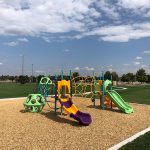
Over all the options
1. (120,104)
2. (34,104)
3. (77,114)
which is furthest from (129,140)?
(120,104)

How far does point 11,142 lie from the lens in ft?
28.1

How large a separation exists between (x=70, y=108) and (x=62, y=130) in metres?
2.41

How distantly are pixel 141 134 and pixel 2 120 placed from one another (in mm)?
5322

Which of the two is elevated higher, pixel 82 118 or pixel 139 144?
pixel 82 118

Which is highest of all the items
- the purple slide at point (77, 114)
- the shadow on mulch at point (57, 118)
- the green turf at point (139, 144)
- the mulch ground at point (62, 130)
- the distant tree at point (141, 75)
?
the distant tree at point (141, 75)

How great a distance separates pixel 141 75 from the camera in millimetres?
103938

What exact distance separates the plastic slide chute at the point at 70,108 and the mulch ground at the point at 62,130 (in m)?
0.26

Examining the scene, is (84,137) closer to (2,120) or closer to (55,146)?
(55,146)

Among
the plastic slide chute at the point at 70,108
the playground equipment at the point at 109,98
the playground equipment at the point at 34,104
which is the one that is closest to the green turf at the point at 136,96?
the playground equipment at the point at 109,98

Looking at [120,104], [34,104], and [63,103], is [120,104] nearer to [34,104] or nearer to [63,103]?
[63,103]

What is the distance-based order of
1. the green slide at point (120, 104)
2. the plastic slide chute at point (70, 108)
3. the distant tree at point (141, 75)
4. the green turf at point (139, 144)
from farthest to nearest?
the distant tree at point (141, 75), the green slide at point (120, 104), the plastic slide chute at point (70, 108), the green turf at point (139, 144)

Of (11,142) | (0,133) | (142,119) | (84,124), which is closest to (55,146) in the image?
(11,142)

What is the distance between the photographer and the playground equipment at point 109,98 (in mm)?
15217

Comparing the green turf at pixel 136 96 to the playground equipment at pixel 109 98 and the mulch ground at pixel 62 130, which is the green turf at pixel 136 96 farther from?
the mulch ground at pixel 62 130
